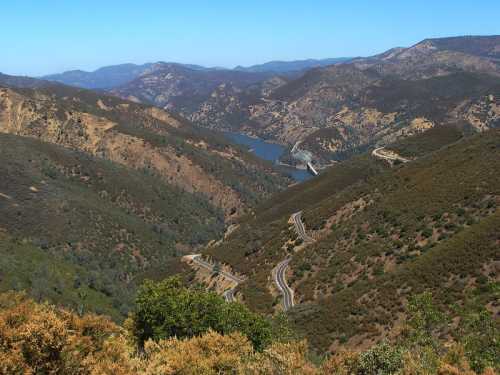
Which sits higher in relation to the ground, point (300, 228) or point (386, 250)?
point (386, 250)

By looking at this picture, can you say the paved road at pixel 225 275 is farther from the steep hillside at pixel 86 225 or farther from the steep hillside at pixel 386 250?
the steep hillside at pixel 86 225

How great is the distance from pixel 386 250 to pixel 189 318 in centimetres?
2648

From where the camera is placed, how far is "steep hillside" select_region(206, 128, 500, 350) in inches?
1499

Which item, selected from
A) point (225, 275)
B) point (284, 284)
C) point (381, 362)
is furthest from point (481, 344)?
point (225, 275)

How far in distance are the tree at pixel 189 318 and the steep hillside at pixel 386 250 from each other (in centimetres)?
750

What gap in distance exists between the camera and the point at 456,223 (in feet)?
164

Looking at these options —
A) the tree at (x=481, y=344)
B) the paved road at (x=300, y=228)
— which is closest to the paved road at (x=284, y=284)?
the paved road at (x=300, y=228)

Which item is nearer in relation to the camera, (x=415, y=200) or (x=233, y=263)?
(x=415, y=200)

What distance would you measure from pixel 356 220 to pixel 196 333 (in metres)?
37.8

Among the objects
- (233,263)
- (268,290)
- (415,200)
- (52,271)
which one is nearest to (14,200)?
(52,271)

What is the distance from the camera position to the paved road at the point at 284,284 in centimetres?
5264

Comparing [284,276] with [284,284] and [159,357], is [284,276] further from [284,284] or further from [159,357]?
[159,357]

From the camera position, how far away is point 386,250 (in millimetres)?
51750

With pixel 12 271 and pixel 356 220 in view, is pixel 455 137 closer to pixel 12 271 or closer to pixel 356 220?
pixel 356 220
